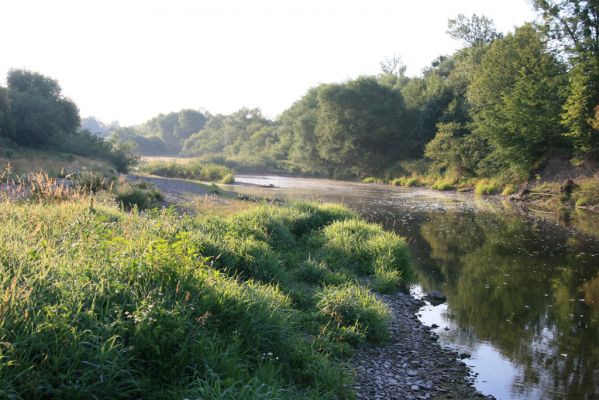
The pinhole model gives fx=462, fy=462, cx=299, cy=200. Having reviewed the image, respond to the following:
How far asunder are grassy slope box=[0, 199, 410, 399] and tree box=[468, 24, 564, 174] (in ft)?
102

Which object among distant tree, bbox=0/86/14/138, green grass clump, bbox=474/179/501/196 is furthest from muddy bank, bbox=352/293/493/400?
distant tree, bbox=0/86/14/138

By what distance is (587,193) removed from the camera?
28.5m

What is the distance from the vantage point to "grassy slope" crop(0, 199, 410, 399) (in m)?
4.03

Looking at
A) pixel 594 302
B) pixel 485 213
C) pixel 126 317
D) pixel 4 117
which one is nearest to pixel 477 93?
pixel 485 213

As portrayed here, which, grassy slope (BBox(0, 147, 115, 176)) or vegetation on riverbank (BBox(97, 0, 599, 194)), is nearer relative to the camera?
grassy slope (BBox(0, 147, 115, 176))

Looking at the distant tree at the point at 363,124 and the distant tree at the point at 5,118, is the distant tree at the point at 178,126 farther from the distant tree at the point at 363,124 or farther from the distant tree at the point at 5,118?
the distant tree at the point at 5,118

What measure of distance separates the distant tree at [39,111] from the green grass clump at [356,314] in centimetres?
3916

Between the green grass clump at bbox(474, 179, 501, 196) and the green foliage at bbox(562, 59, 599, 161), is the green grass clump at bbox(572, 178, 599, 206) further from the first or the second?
the green grass clump at bbox(474, 179, 501, 196)

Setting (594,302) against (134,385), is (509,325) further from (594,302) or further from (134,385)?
(134,385)

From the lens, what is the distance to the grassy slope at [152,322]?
159 inches

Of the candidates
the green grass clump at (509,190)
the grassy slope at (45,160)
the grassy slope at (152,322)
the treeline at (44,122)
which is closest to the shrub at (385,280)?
the grassy slope at (152,322)

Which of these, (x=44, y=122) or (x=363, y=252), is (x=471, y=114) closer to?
(x=363, y=252)

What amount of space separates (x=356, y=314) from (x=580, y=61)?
33.1 metres

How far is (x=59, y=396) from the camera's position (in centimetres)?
379
